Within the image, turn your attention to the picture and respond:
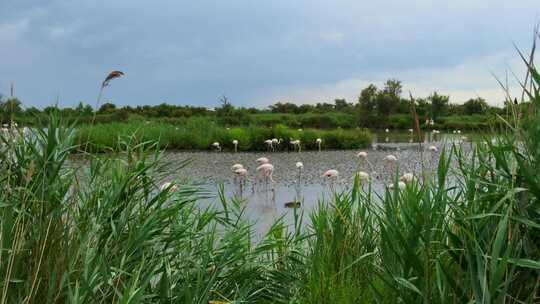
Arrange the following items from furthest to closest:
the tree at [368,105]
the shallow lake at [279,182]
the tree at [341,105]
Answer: the tree at [341,105] → the tree at [368,105] → the shallow lake at [279,182]

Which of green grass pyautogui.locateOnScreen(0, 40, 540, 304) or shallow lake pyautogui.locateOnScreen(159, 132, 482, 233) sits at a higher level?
green grass pyautogui.locateOnScreen(0, 40, 540, 304)

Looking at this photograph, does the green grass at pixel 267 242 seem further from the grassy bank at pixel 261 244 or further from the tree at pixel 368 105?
the tree at pixel 368 105

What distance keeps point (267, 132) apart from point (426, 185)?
43.1 ft

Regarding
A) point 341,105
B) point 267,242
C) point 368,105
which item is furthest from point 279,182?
point 341,105

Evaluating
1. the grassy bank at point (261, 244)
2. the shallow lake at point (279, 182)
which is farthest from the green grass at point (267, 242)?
the shallow lake at point (279, 182)

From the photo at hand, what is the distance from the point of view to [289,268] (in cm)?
281

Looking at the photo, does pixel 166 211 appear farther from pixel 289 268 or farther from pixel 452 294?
pixel 452 294

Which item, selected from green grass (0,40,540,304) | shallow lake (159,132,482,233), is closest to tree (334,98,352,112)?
shallow lake (159,132,482,233)

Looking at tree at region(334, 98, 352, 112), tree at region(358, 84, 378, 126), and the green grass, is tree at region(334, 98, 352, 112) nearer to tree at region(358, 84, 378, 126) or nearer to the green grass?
tree at region(358, 84, 378, 126)

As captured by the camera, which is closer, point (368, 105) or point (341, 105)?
point (368, 105)

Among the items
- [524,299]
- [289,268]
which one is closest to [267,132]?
[289,268]

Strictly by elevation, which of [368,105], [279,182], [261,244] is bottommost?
[279,182]

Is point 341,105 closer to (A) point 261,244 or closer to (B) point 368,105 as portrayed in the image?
(B) point 368,105

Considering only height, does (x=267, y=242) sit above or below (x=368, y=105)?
below
